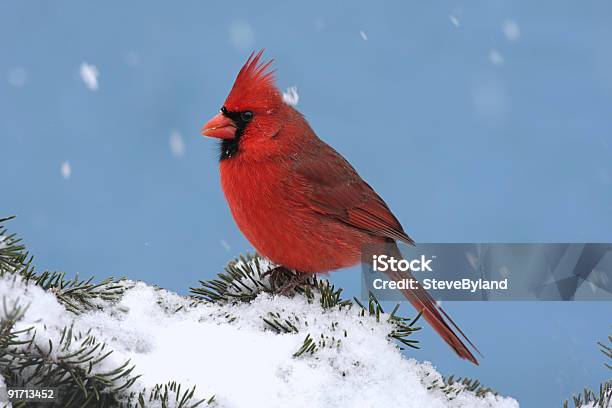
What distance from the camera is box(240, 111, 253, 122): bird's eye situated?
222 cm

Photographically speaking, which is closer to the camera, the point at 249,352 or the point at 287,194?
the point at 249,352

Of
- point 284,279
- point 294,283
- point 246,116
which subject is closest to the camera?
point 294,283

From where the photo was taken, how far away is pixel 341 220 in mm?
2275

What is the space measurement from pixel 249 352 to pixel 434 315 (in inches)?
31.2

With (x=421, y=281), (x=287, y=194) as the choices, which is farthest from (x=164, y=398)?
(x=421, y=281)

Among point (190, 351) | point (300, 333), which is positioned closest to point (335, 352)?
point (300, 333)

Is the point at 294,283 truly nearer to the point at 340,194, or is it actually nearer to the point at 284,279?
the point at 284,279

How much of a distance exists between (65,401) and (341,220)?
1176 mm

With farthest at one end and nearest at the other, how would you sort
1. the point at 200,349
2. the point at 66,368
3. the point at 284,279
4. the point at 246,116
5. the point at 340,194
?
the point at 340,194, the point at 246,116, the point at 284,279, the point at 200,349, the point at 66,368

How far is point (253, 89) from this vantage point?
2.20 metres

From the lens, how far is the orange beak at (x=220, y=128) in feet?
7.20

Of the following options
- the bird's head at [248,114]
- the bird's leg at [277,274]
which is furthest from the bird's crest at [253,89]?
the bird's leg at [277,274]

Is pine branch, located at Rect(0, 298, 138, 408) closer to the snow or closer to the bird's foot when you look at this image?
the snow

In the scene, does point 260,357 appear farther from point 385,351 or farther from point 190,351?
point 385,351
